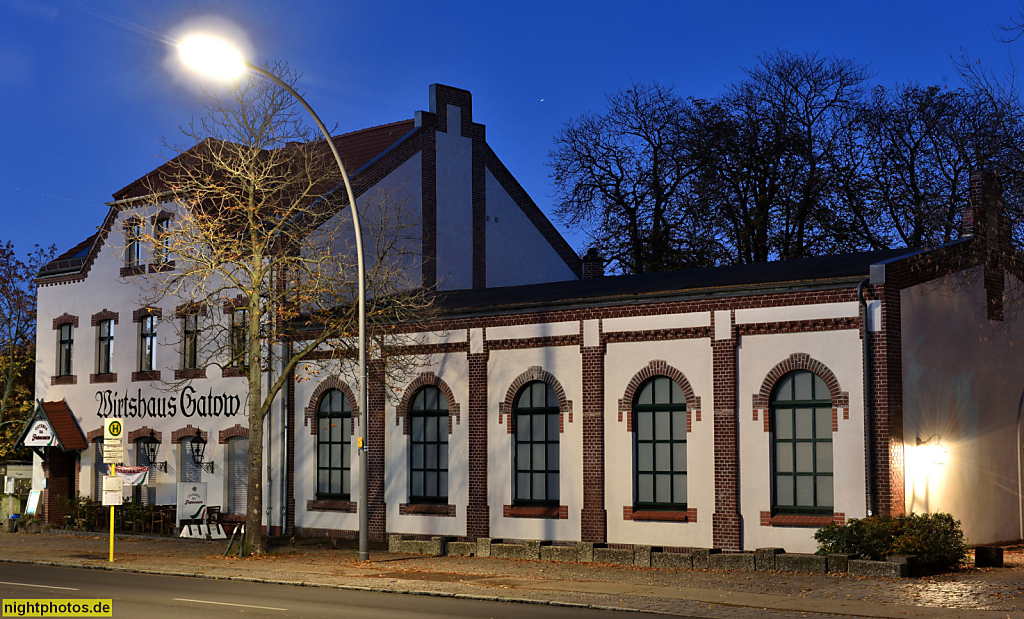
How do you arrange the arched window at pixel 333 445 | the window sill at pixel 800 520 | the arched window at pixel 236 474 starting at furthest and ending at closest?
the arched window at pixel 236 474, the arched window at pixel 333 445, the window sill at pixel 800 520

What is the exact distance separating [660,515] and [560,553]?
240 cm

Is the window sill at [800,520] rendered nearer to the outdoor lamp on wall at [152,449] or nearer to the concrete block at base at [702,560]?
the concrete block at base at [702,560]

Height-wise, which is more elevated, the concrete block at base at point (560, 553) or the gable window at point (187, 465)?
the gable window at point (187, 465)

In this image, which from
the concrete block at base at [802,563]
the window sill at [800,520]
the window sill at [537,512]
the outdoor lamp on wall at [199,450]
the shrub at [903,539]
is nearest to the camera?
the shrub at [903,539]

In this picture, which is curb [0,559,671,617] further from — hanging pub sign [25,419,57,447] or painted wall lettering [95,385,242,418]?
hanging pub sign [25,419,57,447]

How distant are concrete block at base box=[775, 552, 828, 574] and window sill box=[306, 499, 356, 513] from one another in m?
12.6

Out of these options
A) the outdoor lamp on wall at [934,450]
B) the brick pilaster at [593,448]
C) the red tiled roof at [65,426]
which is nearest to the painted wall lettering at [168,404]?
the red tiled roof at [65,426]

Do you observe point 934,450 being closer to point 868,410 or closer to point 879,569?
point 868,410

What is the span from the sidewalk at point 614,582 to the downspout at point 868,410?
2134 mm

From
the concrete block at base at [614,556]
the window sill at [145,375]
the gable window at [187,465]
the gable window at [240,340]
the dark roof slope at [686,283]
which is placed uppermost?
the dark roof slope at [686,283]

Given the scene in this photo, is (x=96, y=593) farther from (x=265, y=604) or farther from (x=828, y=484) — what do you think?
(x=828, y=484)

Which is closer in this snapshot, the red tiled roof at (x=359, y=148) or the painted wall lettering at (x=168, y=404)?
the painted wall lettering at (x=168, y=404)

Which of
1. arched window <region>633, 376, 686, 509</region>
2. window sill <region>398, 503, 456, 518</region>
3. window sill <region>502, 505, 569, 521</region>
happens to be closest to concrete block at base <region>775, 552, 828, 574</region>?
arched window <region>633, 376, 686, 509</region>

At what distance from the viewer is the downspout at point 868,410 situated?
22.4 m
